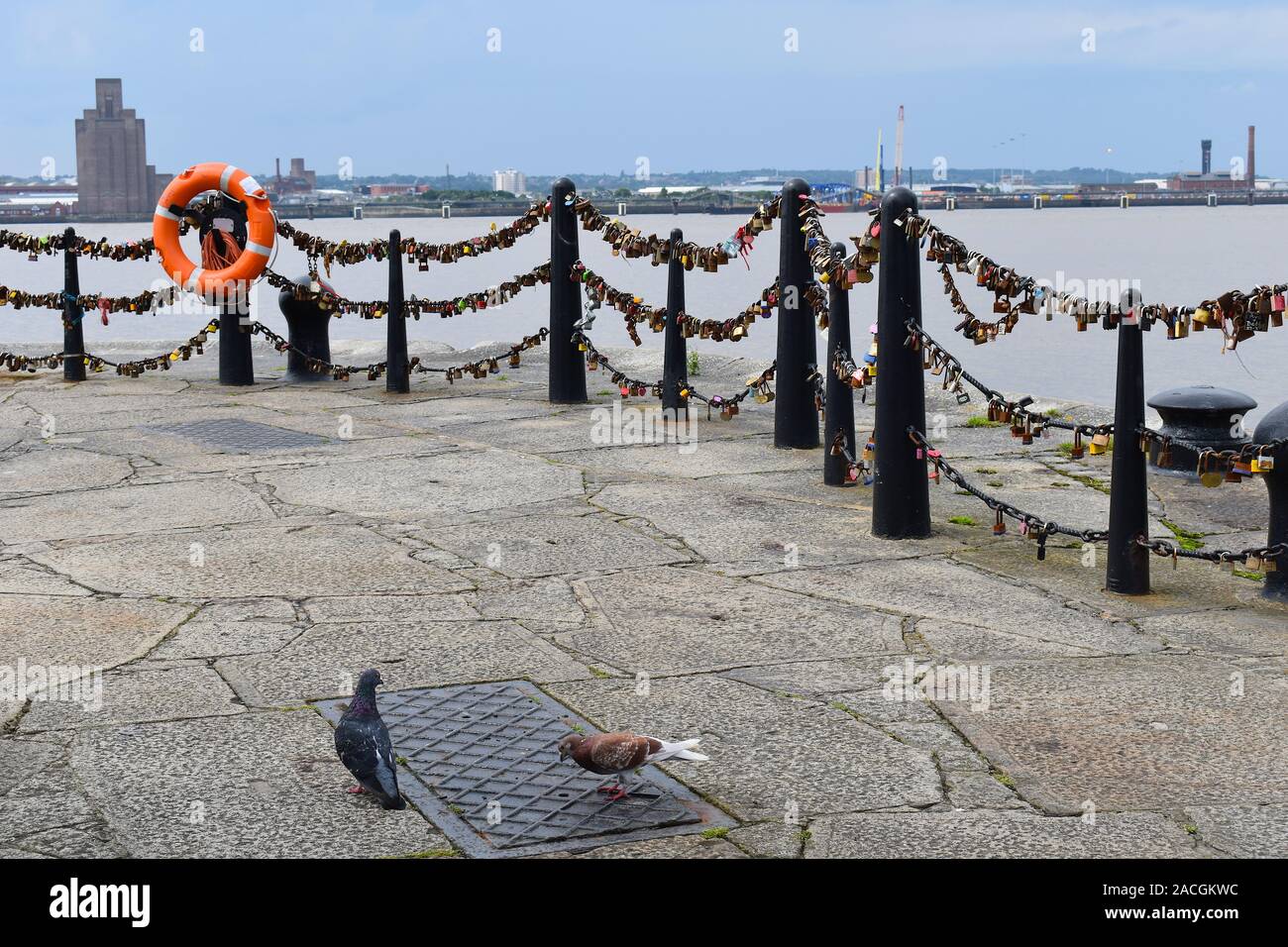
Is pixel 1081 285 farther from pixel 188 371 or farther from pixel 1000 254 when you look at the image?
pixel 1000 254

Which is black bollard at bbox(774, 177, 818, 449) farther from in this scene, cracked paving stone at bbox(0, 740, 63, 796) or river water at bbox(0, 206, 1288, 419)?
cracked paving stone at bbox(0, 740, 63, 796)

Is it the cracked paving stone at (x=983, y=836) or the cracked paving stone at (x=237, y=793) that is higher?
the cracked paving stone at (x=237, y=793)

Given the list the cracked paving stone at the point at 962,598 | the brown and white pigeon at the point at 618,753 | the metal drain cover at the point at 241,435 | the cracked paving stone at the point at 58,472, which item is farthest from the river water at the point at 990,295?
the cracked paving stone at the point at 58,472

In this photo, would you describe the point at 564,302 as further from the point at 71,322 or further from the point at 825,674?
the point at 825,674

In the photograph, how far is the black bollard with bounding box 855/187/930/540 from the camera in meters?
7.21

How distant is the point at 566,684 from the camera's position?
16.9 ft

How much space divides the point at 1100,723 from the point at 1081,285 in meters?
2.51

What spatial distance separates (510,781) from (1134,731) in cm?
194

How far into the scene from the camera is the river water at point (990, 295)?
22391mm

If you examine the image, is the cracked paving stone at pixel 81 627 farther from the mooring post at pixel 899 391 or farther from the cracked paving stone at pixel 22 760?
the mooring post at pixel 899 391

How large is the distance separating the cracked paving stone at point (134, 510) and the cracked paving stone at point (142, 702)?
242 centimetres

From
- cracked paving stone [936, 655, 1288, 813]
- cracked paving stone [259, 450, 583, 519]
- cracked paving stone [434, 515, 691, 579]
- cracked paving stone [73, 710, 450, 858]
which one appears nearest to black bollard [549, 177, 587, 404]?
cracked paving stone [259, 450, 583, 519]

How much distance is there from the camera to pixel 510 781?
4355 millimetres

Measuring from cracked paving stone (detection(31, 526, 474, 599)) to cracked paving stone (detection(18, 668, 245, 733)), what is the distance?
3.46 feet
